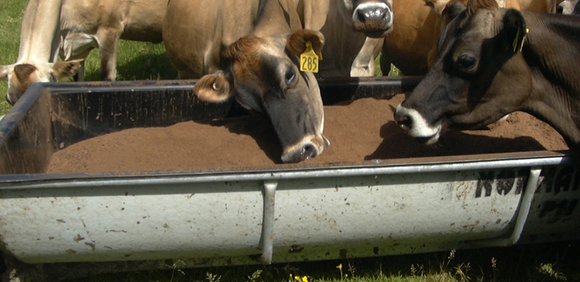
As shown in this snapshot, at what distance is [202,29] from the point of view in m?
5.24

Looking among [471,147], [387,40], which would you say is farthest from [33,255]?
[387,40]

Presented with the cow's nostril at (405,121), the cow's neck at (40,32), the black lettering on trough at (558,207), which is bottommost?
the black lettering on trough at (558,207)

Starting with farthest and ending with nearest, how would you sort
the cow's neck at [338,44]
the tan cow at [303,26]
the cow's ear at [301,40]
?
1. the cow's neck at [338,44]
2. the tan cow at [303,26]
3. the cow's ear at [301,40]

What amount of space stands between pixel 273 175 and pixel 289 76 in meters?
1.11

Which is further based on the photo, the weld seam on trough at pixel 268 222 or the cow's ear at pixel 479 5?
the cow's ear at pixel 479 5

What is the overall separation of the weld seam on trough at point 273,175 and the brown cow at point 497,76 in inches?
17.0

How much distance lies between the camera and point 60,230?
2486 mm

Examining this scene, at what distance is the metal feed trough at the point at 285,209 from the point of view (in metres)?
2.43

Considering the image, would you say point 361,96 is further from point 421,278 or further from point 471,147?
point 421,278

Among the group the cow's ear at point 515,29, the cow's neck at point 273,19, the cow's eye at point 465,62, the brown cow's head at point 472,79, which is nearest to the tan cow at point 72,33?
the cow's neck at point 273,19

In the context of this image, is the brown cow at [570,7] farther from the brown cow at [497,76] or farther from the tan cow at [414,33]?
the brown cow at [497,76]

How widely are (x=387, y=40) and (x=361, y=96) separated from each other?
1.83 metres

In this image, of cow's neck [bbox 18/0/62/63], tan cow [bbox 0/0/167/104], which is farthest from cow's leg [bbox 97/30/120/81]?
cow's neck [bbox 18/0/62/63]

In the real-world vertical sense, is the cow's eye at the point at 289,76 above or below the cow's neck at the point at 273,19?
below
